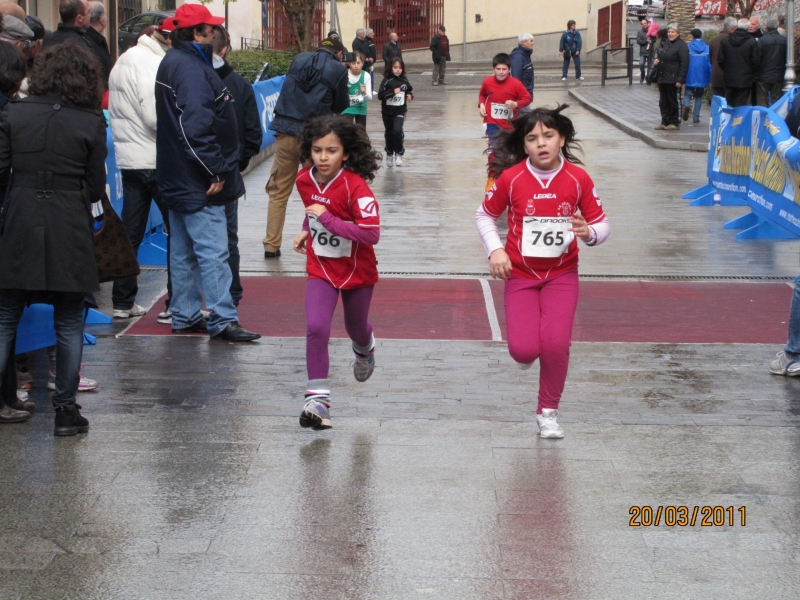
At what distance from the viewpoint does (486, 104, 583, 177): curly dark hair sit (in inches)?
210

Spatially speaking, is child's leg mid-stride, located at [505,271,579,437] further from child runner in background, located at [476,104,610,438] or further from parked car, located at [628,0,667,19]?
parked car, located at [628,0,667,19]

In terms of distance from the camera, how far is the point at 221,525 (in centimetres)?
441

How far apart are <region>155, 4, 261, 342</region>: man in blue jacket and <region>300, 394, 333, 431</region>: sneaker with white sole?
1851 mm

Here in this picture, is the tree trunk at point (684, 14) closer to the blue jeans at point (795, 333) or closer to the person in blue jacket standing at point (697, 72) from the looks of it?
the person in blue jacket standing at point (697, 72)

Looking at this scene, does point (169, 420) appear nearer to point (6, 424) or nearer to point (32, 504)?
point (6, 424)

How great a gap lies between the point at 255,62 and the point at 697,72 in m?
8.29

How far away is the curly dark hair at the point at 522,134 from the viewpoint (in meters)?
5.34

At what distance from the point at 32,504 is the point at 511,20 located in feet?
137

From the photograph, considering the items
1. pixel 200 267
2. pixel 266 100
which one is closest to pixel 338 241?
pixel 200 267

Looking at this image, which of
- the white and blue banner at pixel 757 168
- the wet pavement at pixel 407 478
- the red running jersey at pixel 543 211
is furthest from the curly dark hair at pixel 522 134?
the white and blue banner at pixel 757 168

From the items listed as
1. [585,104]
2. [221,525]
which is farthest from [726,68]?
[221,525]


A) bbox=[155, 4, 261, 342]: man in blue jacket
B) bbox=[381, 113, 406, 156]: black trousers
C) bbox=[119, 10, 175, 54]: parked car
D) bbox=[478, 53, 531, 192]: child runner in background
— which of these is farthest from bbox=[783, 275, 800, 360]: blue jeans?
bbox=[119, 10, 175, 54]: parked car
